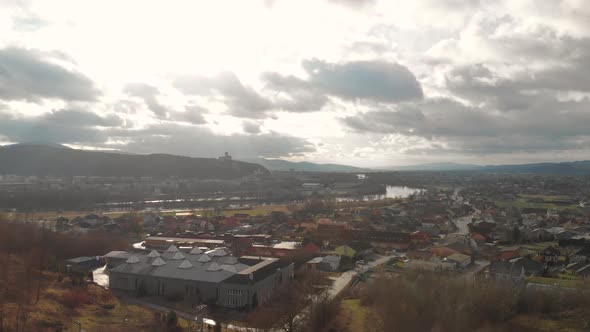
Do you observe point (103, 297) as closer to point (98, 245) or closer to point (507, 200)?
point (98, 245)

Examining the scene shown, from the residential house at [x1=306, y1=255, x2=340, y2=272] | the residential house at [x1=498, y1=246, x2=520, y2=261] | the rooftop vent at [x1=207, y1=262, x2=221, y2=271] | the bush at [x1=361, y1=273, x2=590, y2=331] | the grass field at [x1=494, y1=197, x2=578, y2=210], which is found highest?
the bush at [x1=361, y1=273, x2=590, y2=331]

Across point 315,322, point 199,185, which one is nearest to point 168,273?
point 315,322

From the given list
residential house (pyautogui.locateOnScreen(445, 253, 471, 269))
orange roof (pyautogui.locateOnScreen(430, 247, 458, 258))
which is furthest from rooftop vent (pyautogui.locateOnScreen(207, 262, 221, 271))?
orange roof (pyautogui.locateOnScreen(430, 247, 458, 258))

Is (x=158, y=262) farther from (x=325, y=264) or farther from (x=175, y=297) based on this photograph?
(x=325, y=264)

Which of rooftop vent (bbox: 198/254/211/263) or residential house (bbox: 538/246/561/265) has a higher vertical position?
rooftop vent (bbox: 198/254/211/263)

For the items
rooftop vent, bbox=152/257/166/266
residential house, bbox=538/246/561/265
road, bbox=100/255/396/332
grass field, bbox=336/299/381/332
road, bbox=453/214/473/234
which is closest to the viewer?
grass field, bbox=336/299/381/332

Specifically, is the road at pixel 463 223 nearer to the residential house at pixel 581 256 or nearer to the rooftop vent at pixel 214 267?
the residential house at pixel 581 256

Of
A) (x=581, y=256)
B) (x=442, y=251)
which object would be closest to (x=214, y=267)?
(x=442, y=251)

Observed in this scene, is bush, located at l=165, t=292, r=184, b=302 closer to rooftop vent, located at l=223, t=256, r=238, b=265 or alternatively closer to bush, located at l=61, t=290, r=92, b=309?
rooftop vent, located at l=223, t=256, r=238, b=265
